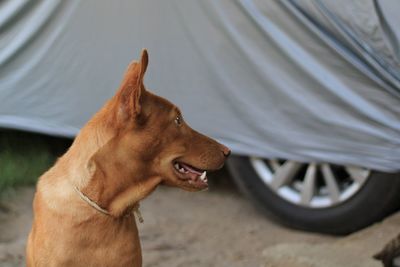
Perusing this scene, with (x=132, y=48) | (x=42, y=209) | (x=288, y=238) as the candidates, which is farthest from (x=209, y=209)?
(x=42, y=209)

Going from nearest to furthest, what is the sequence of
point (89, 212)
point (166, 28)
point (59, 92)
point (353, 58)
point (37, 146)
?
point (89, 212)
point (353, 58)
point (166, 28)
point (59, 92)
point (37, 146)

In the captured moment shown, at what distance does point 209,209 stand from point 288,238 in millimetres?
704

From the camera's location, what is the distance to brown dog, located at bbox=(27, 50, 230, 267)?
10.0ft

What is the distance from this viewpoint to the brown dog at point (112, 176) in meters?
3.06

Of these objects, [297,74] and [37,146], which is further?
[37,146]

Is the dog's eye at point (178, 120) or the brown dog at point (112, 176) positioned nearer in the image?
the brown dog at point (112, 176)

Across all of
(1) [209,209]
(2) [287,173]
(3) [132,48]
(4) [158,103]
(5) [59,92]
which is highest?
(4) [158,103]

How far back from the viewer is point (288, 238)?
5324 millimetres

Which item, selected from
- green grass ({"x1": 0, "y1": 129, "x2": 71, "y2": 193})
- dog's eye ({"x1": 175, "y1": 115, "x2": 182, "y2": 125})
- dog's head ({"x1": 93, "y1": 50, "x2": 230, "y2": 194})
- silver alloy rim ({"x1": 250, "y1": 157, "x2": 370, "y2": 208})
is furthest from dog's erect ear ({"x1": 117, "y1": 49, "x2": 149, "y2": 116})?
green grass ({"x1": 0, "y1": 129, "x2": 71, "y2": 193})

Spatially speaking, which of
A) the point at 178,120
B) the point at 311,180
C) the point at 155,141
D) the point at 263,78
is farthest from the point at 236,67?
the point at 155,141

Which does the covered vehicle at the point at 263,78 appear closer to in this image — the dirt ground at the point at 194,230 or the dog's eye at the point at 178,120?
the dirt ground at the point at 194,230

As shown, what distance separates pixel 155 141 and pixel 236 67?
6.91ft

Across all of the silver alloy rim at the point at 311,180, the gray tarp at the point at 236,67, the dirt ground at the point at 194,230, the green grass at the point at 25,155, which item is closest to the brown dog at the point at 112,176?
the dirt ground at the point at 194,230

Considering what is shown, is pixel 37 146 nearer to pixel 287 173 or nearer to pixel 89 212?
pixel 287 173
